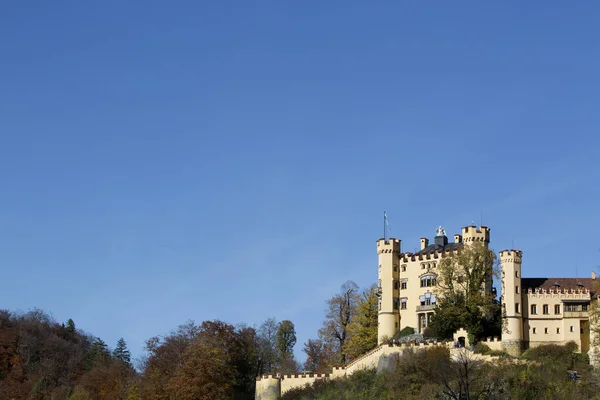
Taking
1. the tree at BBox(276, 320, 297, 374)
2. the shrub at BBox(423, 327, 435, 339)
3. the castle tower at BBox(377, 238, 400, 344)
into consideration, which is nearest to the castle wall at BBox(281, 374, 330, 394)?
the castle tower at BBox(377, 238, 400, 344)

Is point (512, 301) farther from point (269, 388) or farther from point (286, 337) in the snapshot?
point (286, 337)

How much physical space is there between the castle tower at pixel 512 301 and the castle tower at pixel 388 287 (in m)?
11.1

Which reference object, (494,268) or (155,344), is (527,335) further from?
(155,344)

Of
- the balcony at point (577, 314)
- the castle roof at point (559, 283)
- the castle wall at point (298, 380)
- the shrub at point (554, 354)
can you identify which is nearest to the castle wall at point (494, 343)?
the shrub at point (554, 354)

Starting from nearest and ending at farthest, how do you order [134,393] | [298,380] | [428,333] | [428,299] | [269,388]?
1. [298,380]
2. [269,388]
3. [428,333]
4. [428,299]
5. [134,393]

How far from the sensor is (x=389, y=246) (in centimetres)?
8438

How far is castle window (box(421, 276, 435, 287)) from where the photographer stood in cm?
8125

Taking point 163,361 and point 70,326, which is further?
point 70,326

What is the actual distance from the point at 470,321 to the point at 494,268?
552 cm

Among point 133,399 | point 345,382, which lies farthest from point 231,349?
point 345,382

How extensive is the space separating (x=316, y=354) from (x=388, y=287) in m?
20.1

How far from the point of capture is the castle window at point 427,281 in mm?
81250

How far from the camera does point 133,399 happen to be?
274ft

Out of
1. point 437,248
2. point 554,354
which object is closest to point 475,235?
point 437,248
